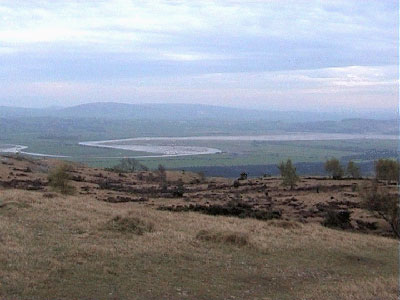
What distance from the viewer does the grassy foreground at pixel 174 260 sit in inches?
456

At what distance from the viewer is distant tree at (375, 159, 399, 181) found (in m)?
45.3

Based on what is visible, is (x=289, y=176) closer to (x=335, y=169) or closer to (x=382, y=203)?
(x=335, y=169)

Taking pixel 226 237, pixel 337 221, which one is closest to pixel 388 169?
pixel 337 221

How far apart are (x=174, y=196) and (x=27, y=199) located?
17.1 m

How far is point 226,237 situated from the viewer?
17.7m

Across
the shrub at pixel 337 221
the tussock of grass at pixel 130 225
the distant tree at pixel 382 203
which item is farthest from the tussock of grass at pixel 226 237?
the shrub at pixel 337 221

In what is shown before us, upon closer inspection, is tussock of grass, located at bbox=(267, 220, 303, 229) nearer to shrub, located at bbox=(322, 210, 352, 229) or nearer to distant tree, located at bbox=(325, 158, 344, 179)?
shrub, located at bbox=(322, 210, 352, 229)

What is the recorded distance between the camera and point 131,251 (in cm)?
1504

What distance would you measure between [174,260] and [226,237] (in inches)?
141

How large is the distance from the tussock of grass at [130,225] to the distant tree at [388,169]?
32109mm

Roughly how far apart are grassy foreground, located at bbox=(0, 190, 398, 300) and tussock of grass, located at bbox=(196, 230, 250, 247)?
4cm

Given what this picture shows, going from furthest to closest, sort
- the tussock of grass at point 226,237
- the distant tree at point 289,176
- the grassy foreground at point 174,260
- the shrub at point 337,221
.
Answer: the distant tree at point 289,176, the shrub at point 337,221, the tussock of grass at point 226,237, the grassy foreground at point 174,260

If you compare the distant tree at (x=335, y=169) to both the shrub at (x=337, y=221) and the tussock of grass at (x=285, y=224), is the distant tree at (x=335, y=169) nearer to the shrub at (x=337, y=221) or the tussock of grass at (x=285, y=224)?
the shrub at (x=337, y=221)

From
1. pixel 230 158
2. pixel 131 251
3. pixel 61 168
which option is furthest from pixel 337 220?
pixel 230 158
